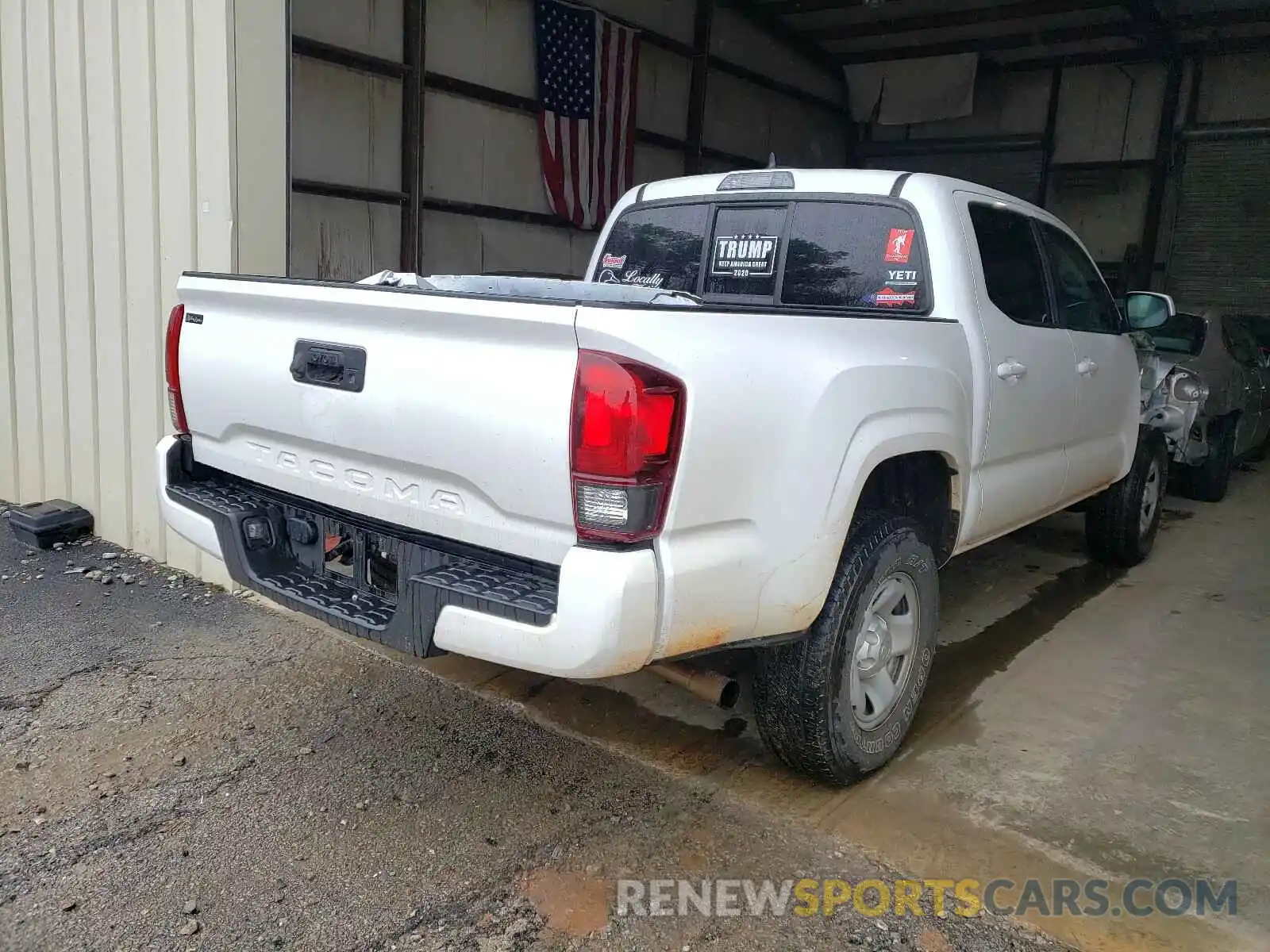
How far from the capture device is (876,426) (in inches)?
112

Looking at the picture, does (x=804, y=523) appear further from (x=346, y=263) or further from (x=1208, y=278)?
(x=1208, y=278)

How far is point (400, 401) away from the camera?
8.26 ft

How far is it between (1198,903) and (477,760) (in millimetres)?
2137

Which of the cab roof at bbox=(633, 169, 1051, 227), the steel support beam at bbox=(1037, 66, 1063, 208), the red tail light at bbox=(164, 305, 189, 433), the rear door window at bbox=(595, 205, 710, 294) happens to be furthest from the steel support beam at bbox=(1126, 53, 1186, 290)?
the red tail light at bbox=(164, 305, 189, 433)

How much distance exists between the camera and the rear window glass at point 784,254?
3648 millimetres

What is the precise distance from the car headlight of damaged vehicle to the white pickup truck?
141 inches

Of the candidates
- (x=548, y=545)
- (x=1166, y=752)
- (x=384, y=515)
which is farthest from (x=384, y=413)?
(x=1166, y=752)

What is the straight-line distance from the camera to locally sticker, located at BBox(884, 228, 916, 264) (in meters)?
3.62

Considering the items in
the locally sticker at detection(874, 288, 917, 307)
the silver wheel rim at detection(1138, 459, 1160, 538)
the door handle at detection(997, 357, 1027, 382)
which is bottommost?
the silver wheel rim at detection(1138, 459, 1160, 538)

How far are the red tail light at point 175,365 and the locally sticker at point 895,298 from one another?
239 centimetres

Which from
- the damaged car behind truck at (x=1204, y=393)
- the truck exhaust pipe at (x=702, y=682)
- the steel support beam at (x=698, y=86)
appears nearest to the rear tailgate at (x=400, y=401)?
the truck exhaust pipe at (x=702, y=682)

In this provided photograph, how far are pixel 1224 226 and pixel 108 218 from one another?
13619 millimetres

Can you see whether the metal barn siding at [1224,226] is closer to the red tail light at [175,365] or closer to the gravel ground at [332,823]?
the gravel ground at [332,823]

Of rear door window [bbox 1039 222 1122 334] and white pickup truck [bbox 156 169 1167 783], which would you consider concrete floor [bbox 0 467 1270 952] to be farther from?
rear door window [bbox 1039 222 1122 334]
